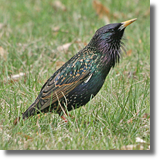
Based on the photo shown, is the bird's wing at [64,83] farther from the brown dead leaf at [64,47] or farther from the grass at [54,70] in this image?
the brown dead leaf at [64,47]

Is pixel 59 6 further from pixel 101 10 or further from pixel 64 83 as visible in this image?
pixel 64 83

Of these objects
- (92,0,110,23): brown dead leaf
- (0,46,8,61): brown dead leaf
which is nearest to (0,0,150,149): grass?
(0,46,8,61): brown dead leaf

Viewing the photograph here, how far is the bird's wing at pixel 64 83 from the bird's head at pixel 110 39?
12.4 inches

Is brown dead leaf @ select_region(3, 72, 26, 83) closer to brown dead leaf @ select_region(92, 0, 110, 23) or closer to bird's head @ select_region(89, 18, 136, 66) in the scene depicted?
bird's head @ select_region(89, 18, 136, 66)

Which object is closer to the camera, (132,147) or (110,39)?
(132,147)

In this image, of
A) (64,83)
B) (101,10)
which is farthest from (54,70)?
(101,10)

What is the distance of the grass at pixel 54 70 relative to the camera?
3344 millimetres

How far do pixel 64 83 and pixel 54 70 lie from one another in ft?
4.10

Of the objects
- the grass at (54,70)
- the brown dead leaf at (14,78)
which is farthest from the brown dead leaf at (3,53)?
the brown dead leaf at (14,78)

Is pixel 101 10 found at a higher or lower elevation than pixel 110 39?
higher

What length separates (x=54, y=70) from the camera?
504cm
